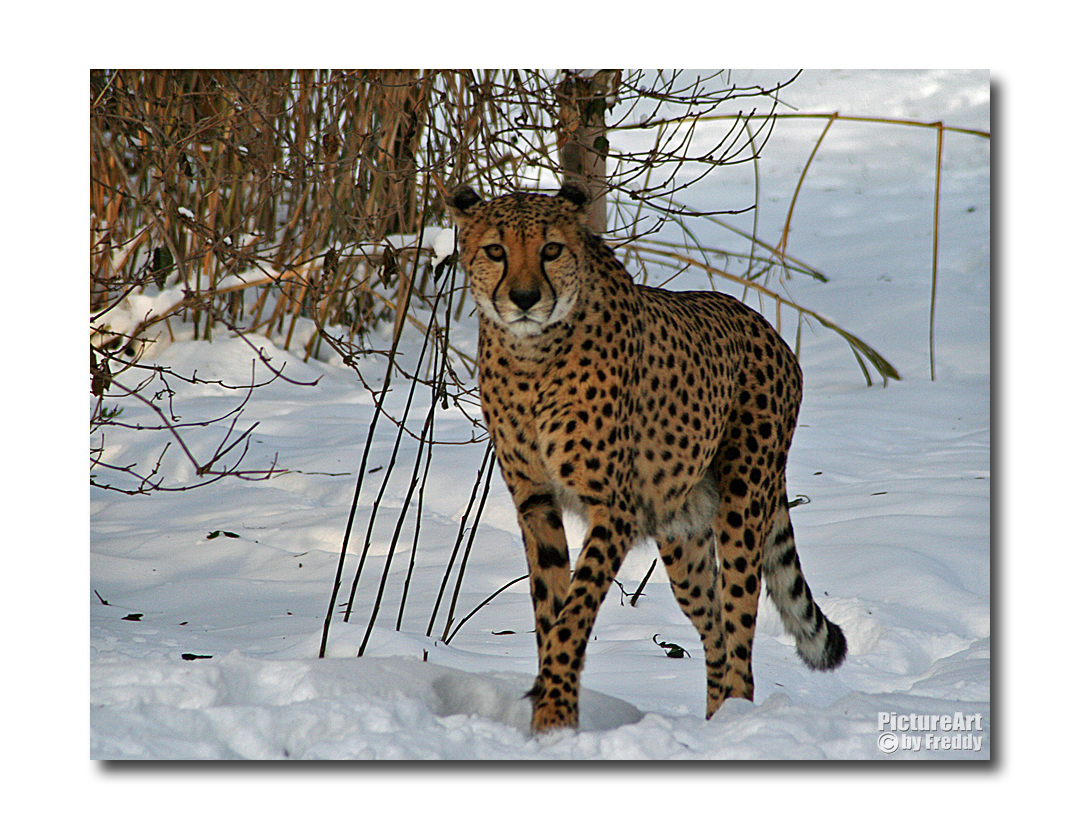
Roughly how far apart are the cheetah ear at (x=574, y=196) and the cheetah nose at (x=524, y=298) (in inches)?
10.2

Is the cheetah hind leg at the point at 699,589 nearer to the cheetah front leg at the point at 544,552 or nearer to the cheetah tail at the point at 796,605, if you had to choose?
the cheetah tail at the point at 796,605

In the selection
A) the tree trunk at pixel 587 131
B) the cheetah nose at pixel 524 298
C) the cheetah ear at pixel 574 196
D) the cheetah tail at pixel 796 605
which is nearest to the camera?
the cheetah nose at pixel 524 298

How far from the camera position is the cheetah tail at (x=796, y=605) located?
2.97 metres

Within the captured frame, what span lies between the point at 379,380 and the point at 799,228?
4.30ft

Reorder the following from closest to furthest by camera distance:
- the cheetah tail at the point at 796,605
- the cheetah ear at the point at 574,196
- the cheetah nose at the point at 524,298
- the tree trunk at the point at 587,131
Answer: the cheetah nose at the point at 524,298
the cheetah ear at the point at 574,196
the cheetah tail at the point at 796,605
the tree trunk at the point at 587,131

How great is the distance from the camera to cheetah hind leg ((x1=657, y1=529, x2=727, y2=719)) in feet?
10.0

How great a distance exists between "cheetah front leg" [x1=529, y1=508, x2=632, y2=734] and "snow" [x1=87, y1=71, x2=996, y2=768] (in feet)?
0.21

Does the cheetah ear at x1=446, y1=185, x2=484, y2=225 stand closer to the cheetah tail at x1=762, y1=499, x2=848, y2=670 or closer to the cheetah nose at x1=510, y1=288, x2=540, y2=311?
the cheetah nose at x1=510, y1=288, x2=540, y2=311

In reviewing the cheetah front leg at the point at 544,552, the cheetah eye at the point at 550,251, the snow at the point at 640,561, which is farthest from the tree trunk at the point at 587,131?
the cheetah front leg at the point at 544,552

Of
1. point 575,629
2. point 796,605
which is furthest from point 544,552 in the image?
point 796,605

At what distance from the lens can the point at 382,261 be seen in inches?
127

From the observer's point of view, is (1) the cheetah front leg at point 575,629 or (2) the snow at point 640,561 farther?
(2) the snow at point 640,561

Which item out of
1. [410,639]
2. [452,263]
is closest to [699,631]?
[410,639]

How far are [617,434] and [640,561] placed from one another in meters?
1.20
